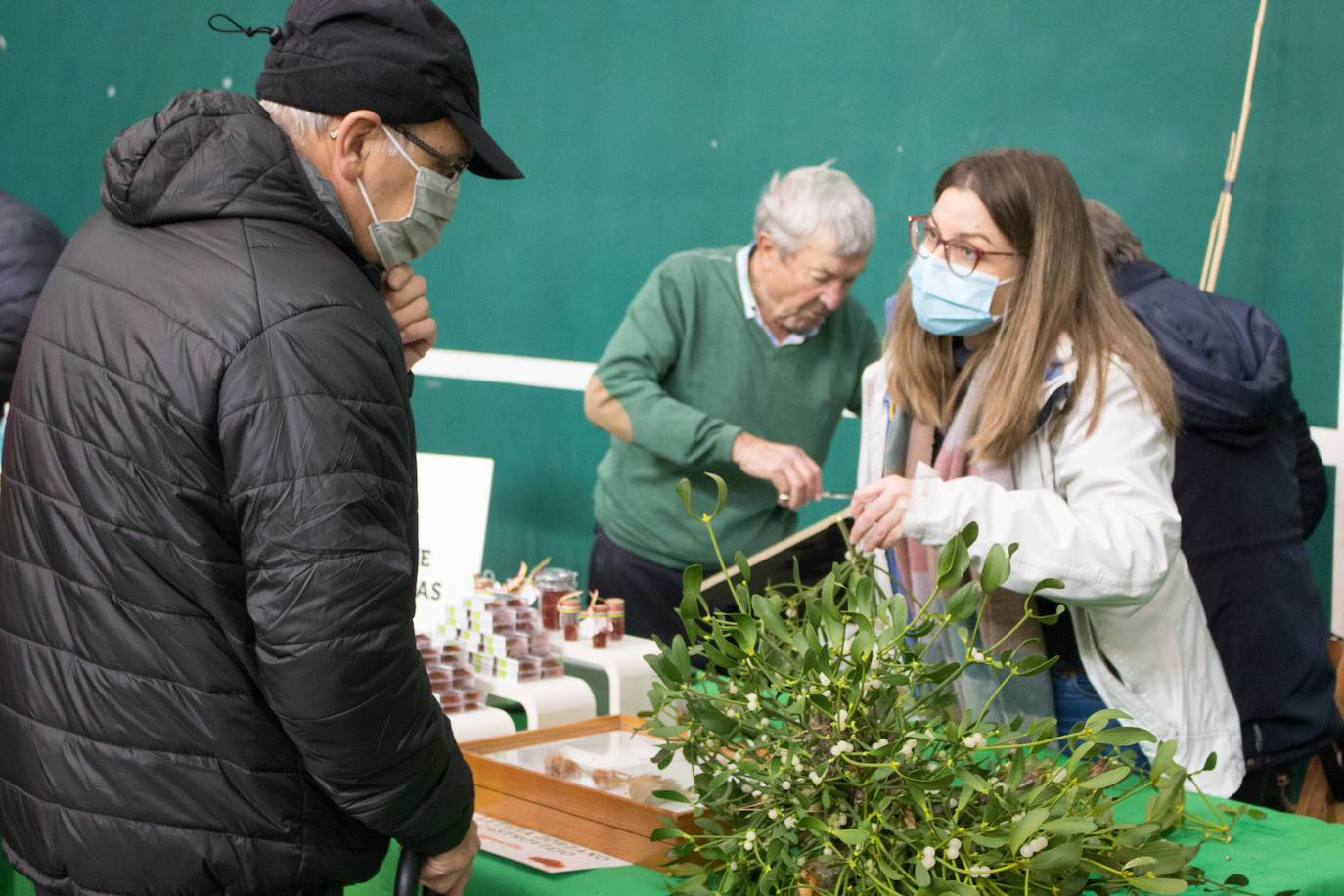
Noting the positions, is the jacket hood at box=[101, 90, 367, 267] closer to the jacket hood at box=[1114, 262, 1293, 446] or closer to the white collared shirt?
the jacket hood at box=[1114, 262, 1293, 446]

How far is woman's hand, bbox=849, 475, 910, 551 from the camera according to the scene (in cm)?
171

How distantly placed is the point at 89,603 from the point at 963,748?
2.57 ft

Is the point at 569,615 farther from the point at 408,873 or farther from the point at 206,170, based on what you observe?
the point at 206,170

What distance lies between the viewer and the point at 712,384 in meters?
3.14

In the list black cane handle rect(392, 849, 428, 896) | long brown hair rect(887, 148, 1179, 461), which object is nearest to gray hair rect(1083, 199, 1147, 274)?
long brown hair rect(887, 148, 1179, 461)

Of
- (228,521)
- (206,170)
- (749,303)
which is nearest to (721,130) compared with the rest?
(749,303)

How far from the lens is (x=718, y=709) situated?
4.03 ft

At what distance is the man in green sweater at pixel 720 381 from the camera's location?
2951 millimetres

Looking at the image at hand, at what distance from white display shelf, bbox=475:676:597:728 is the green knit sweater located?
3.18 ft

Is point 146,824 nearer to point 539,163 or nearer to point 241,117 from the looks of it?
point 241,117

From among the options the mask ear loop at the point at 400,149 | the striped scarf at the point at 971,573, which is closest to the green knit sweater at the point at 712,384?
the striped scarf at the point at 971,573

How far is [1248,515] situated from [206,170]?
1.90 m

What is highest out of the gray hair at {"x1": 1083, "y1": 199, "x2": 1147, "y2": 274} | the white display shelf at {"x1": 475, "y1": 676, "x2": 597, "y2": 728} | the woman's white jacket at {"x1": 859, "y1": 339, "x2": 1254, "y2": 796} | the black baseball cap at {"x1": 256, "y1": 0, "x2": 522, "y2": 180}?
the black baseball cap at {"x1": 256, "y1": 0, "x2": 522, "y2": 180}

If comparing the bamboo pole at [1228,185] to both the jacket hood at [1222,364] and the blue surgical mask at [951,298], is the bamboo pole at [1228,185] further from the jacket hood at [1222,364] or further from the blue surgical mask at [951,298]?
the blue surgical mask at [951,298]
